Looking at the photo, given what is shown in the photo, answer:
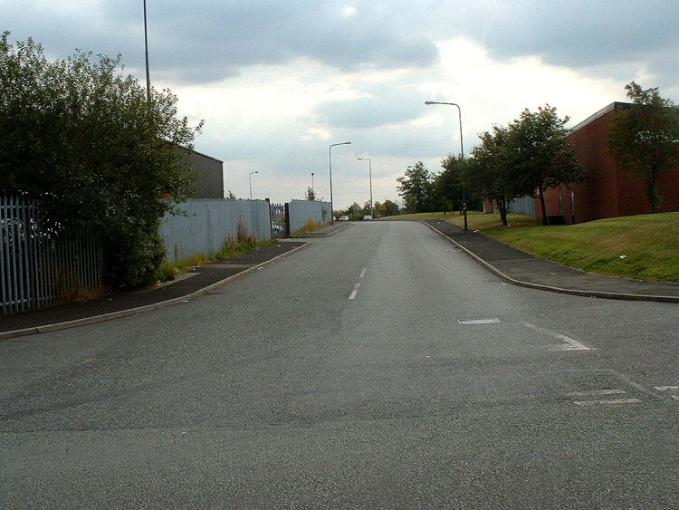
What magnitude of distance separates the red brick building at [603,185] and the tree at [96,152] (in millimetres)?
22257

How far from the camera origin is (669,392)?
6574mm

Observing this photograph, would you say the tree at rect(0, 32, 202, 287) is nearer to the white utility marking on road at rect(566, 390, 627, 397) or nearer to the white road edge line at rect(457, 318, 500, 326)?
the white road edge line at rect(457, 318, 500, 326)

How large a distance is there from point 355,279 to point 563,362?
39.3 feet

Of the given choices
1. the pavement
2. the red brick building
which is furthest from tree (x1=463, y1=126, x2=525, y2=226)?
the pavement

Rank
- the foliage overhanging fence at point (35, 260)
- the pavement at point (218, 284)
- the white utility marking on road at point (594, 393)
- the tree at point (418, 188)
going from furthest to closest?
the tree at point (418, 188) → the foliage overhanging fence at point (35, 260) → the pavement at point (218, 284) → the white utility marking on road at point (594, 393)

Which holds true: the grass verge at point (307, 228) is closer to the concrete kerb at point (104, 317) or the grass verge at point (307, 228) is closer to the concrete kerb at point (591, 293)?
the concrete kerb at point (591, 293)

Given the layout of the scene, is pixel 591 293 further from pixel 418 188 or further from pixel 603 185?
pixel 418 188

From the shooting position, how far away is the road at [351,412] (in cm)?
451

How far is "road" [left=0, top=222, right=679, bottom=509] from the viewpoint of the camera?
4.51 metres

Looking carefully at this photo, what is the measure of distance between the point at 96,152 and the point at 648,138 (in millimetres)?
23942

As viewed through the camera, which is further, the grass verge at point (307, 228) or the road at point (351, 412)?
the grass verge at point (307, 228)

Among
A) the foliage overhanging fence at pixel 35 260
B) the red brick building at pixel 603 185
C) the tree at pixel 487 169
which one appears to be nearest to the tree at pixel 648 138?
the red brick building at pixel 603 185

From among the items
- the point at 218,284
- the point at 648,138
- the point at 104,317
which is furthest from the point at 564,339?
the point at 648,138

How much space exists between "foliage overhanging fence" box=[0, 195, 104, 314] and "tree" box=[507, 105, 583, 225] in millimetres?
25168
